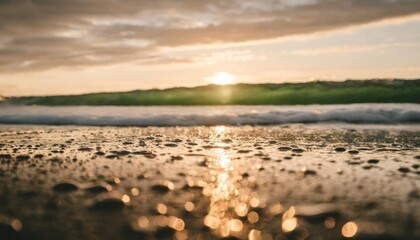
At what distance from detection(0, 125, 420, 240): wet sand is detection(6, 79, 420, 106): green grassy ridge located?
39.6 feet

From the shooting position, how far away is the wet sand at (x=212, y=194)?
186cm

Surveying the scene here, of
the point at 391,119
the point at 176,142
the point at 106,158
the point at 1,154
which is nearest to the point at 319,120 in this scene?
the point at 391,119

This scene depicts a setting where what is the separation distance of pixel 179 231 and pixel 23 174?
2.01 metres

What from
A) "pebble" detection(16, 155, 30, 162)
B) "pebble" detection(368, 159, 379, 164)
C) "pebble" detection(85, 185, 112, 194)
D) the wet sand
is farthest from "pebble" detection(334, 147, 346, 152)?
"pebble" detection(16, 155, 30, 162)

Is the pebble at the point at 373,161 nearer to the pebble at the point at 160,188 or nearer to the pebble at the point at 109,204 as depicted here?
the pebble at the point at 160,188

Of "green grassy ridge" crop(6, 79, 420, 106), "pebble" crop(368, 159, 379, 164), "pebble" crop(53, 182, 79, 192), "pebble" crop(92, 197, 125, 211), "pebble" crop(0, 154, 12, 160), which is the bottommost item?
"pebble" crop(368, 159, 379, 164)

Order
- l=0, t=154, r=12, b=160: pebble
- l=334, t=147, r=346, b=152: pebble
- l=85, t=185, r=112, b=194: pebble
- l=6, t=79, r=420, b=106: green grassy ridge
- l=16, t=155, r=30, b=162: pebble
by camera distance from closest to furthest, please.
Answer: l=85, t=185, r=112, b=194: pebble
l=16, t=155, r=30, b=162: pebble
l=0, t=154, r=12, b=160: pebble
l=334, t=147, r=346, b=152: pebble
l=6, t=79, r=420, b=106: green grassy ridge

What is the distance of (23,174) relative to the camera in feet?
10.6

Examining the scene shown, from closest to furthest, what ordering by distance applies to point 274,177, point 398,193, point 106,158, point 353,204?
point 353,204 < point 398,193 < point 274,177 < point 106,158


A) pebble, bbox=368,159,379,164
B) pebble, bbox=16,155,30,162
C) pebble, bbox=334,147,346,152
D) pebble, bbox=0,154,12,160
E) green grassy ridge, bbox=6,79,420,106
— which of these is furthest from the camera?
green grassy ridge, bbox=6,79,420,106

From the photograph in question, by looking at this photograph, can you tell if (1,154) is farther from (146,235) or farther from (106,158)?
(146,235)

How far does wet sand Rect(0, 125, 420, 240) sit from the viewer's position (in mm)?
1864

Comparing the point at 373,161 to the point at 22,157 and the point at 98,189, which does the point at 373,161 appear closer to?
the point at 98,189

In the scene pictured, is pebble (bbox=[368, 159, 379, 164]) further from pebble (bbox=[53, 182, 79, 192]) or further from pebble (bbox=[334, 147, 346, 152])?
pebble (bbox=[53, 182, 79, 192])
